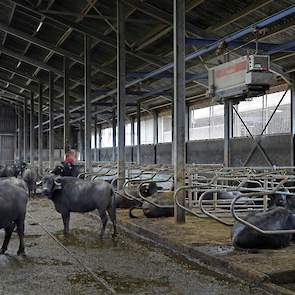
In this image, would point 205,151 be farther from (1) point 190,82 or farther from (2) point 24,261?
(2) point 24,261

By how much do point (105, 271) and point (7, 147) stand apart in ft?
131

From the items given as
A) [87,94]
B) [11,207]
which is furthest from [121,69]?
[11,207]

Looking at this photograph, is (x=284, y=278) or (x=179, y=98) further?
(x=179, y=98)

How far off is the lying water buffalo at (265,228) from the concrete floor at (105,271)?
2.72 feet

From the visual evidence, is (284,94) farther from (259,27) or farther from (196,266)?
(196,266)

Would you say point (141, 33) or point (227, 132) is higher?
point (141, 33)

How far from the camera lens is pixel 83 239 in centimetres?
927

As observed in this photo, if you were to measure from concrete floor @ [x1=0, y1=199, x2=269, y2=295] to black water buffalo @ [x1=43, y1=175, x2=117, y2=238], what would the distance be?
2.14ft

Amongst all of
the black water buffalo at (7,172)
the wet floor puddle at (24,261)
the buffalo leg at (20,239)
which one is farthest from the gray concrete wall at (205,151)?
the wet floor puddle at (24,261)

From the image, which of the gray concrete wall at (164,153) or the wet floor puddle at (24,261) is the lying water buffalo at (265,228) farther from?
the gray concrete wall at (164,153)

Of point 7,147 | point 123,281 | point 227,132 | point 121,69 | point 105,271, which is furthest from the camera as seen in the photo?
point 7,147

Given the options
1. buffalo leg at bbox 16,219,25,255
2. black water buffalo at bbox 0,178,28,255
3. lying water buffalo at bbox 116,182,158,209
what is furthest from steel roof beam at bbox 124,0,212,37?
buffalo leg at bbox 16,219,25,255

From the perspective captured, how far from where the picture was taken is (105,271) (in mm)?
6664

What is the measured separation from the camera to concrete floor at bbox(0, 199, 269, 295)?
5770 millimetres
